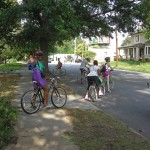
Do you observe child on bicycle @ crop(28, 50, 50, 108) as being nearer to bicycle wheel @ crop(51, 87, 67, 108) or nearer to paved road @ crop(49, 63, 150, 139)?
bicycle wheel @ crop(51, 87, 67, 108)

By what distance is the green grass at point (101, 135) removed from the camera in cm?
737

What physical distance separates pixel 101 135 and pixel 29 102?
3191mm

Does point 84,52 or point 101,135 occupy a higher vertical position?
point 84,52

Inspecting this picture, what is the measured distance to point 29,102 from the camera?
35.4ft

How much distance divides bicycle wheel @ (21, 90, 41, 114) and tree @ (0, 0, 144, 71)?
10.5 m

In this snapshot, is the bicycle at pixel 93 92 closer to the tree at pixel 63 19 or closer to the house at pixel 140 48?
the tree at pixel 63 19

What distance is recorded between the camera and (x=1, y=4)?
2358cm

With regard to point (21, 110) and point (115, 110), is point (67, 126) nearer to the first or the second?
point (21, 110)

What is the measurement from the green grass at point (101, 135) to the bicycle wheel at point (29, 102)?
995mm

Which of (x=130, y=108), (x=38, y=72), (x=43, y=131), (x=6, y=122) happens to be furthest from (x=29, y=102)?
(x=6, y=122)

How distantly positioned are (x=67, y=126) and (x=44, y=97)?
7.78ft

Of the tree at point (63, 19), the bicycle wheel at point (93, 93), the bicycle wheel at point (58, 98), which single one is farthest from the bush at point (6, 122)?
the tree at point (63, 19)

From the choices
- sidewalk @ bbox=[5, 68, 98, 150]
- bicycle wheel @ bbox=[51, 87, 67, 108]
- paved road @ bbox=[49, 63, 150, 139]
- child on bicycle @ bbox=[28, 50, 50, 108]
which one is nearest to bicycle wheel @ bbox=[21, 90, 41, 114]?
sidewalk @ bbox=[5, 68, 98, 150]

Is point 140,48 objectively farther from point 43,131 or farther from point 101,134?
point 43,131
